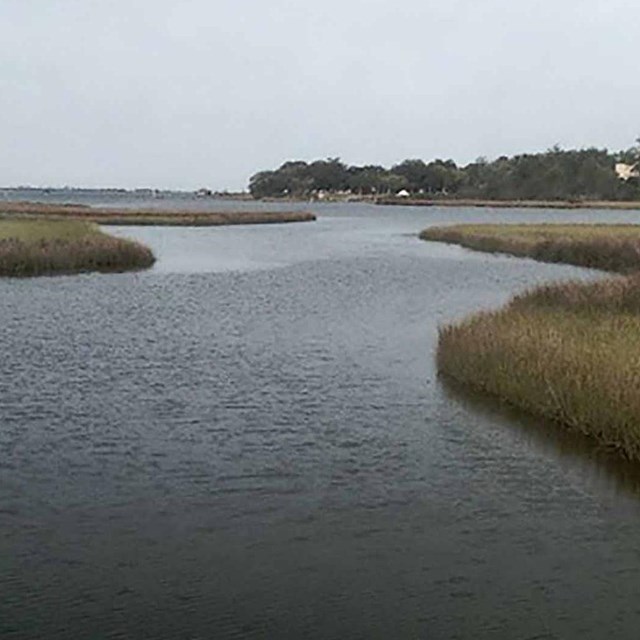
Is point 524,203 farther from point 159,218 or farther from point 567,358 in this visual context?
point 567,358

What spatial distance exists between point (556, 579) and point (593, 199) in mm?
152059

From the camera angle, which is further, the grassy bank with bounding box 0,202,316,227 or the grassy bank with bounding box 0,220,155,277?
the grassy bank with bounding box 0,202,316,227

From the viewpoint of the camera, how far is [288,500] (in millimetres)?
12977

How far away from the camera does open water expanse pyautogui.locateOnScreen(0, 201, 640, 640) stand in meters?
9.86

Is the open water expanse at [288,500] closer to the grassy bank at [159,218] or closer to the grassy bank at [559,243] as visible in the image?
the grassy bank at [559,243]

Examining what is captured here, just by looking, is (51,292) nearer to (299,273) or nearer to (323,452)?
(299,273)

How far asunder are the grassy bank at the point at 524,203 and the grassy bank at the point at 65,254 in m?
94.9

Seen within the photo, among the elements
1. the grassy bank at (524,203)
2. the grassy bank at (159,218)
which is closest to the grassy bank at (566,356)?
the grassy bank at (159,218)

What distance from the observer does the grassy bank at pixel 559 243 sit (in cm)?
4328

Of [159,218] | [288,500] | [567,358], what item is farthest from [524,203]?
[288,500]

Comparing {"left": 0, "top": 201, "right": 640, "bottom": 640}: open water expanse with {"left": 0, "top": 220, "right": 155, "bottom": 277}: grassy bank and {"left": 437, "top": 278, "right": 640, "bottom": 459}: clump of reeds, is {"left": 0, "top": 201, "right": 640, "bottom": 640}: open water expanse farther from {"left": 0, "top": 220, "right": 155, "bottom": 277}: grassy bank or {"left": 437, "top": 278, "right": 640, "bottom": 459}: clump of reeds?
{"left": 0, "top": 220, "right": 155, "bottom": 277}: grassy bank

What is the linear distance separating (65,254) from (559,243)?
23409mm

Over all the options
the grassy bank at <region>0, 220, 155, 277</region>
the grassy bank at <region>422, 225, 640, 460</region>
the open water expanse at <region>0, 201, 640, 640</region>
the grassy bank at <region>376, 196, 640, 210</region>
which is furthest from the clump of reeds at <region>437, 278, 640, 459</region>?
the grassy bank at <region>376, 196, 640, 210</region>

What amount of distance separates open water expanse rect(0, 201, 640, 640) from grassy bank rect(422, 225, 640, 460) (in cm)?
47
